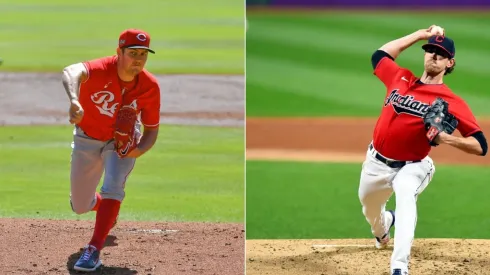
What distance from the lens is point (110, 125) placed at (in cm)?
546

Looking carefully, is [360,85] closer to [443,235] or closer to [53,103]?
[53,103]

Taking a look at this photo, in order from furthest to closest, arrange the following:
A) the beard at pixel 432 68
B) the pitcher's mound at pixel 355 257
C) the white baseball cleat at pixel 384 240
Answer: the white baseball cleat at pixel 384 240 < the pitcher's mound at pixel 355 257 < the beard at pixel 432 68

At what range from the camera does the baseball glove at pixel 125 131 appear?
5.25 m

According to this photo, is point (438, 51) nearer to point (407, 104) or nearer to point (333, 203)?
point (407, 104)

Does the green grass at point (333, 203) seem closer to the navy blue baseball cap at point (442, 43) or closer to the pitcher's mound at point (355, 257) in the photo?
the pitcher's mound at point (355, 257)

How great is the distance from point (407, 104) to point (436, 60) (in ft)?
1.05

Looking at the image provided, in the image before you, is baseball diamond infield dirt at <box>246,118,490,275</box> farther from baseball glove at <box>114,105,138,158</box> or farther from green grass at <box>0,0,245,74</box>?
green grass at <box>0,0,245,74</box>

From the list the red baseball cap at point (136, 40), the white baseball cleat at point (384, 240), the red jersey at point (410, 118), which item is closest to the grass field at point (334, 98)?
the white baseball cleat at point (384, 240)

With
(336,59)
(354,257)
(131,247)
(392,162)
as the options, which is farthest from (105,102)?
(336,59)

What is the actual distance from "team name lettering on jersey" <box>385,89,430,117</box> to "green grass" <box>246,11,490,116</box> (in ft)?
27.4

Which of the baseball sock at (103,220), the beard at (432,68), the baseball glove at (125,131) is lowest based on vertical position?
the baseball sock at (103,220)

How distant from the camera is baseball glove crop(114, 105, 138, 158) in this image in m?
5.25

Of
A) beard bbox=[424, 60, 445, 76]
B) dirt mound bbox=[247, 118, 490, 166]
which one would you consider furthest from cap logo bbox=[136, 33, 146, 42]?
dirt mound bbox=[247, 118, 490, 166]

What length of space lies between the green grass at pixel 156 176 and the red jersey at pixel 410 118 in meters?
2.14
